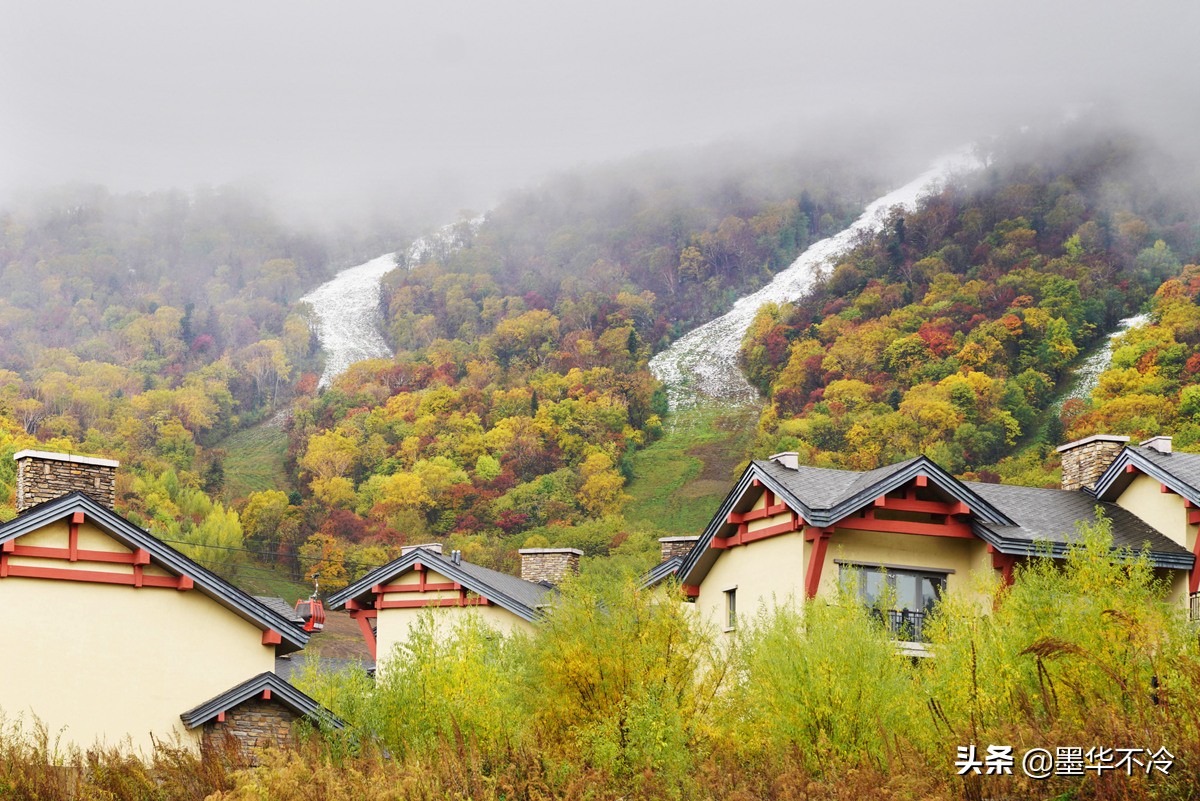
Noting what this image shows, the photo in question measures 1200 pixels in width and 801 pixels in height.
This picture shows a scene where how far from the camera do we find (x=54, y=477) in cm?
2542

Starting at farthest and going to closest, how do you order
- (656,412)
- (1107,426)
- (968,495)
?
(656,412) < (1107,426) < (968,495)

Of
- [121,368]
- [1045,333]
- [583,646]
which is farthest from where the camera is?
[121,368]

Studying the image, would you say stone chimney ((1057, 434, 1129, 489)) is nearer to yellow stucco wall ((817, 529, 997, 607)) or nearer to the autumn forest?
yellow stucco wall ((817, 529, 997, 607))

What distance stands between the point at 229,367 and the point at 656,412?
5821 centimetres

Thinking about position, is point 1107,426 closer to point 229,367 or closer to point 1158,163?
point 1158,163

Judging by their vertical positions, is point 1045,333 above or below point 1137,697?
above

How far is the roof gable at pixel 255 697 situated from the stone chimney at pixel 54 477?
4.23 meters

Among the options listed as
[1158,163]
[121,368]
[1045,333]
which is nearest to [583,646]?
[1045,333]

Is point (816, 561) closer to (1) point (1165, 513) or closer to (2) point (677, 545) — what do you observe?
(1) point (1165, 513)

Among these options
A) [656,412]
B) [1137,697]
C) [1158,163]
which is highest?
[1158,163]

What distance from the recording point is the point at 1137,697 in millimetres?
14172

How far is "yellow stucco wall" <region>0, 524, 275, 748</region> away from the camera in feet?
78.3

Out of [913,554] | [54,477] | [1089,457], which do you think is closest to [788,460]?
[913,554]

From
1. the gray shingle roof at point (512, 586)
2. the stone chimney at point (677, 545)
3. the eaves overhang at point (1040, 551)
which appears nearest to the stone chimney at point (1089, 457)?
the eaves overhang at point (1040, 551)
